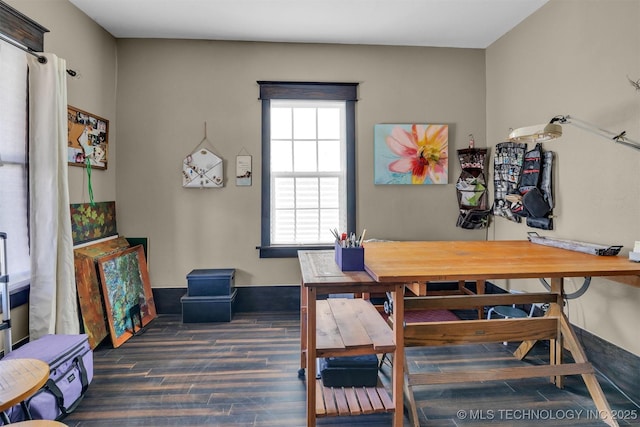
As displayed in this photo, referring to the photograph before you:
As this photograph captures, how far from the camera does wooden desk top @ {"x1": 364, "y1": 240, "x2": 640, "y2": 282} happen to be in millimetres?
1711

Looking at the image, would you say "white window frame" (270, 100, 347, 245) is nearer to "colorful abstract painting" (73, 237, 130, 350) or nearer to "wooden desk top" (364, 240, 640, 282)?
"wooden desk top" (364, 240, 640, 282)

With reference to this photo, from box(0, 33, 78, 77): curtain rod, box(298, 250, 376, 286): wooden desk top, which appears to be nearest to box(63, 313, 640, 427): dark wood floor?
box(298, 250, 376, 286): wooden desk top

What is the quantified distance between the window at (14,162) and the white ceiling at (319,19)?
3.42 feet

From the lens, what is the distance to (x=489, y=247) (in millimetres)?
2496

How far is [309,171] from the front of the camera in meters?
3.90

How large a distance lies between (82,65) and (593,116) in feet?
14.1

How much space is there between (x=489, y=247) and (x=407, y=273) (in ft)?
3.66

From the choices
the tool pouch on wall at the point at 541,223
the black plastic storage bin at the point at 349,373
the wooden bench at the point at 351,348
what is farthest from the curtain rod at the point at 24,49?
the tool pouch on wall at the point at 541,223

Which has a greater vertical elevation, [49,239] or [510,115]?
[510,115]

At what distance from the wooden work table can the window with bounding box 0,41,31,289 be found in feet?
8.13

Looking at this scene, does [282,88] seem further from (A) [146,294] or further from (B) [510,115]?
(A) [146,294]

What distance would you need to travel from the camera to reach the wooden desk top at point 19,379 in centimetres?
140

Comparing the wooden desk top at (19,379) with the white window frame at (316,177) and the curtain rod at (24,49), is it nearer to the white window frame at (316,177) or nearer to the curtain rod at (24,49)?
the curtain rod at (24,49)

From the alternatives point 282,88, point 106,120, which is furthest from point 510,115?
point 106,120
